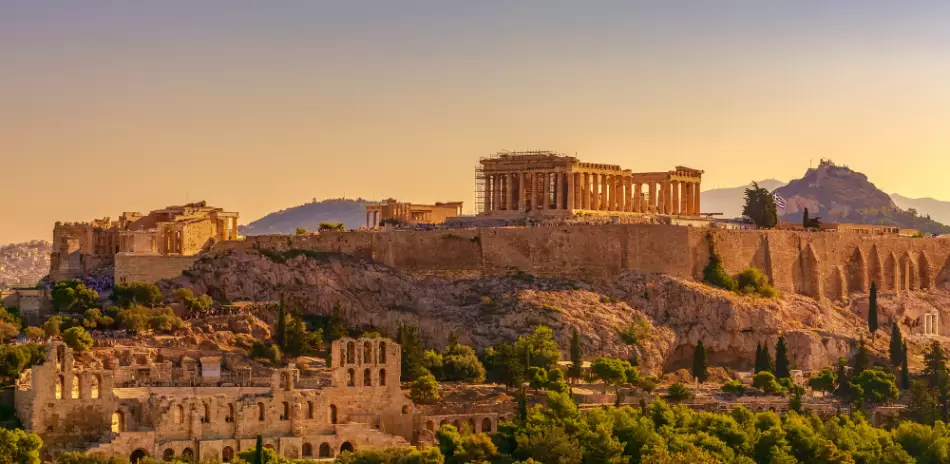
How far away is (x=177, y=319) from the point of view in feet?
279

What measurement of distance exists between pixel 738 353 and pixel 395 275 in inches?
670

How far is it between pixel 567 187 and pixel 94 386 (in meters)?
35.4

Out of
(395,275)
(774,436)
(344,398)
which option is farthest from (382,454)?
(395,275)

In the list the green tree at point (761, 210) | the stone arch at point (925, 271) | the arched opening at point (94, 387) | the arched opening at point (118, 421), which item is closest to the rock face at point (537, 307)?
the green tree at point (761, 210)

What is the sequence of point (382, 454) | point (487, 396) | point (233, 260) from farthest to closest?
1. point (233, 260)
2. point (487, 396)
3. point (382, 454)

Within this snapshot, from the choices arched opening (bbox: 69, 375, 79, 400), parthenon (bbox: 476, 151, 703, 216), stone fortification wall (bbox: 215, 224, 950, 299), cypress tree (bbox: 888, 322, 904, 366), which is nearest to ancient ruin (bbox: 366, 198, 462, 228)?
parthenon (bbox: 476, 151, 703, 216)

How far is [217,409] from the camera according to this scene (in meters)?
73.1

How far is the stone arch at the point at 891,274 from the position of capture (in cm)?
10999

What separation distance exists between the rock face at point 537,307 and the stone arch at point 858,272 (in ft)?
29.6

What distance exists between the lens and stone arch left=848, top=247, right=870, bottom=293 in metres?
109

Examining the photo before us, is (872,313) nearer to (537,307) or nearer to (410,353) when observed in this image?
(537,307)

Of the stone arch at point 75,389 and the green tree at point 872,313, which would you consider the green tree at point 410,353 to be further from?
the green tree at point 872,313

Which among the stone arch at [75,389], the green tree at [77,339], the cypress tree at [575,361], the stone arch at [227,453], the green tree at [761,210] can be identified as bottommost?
the stone arch at [227,453]

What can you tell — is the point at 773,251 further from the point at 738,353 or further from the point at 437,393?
the point at 437,393
